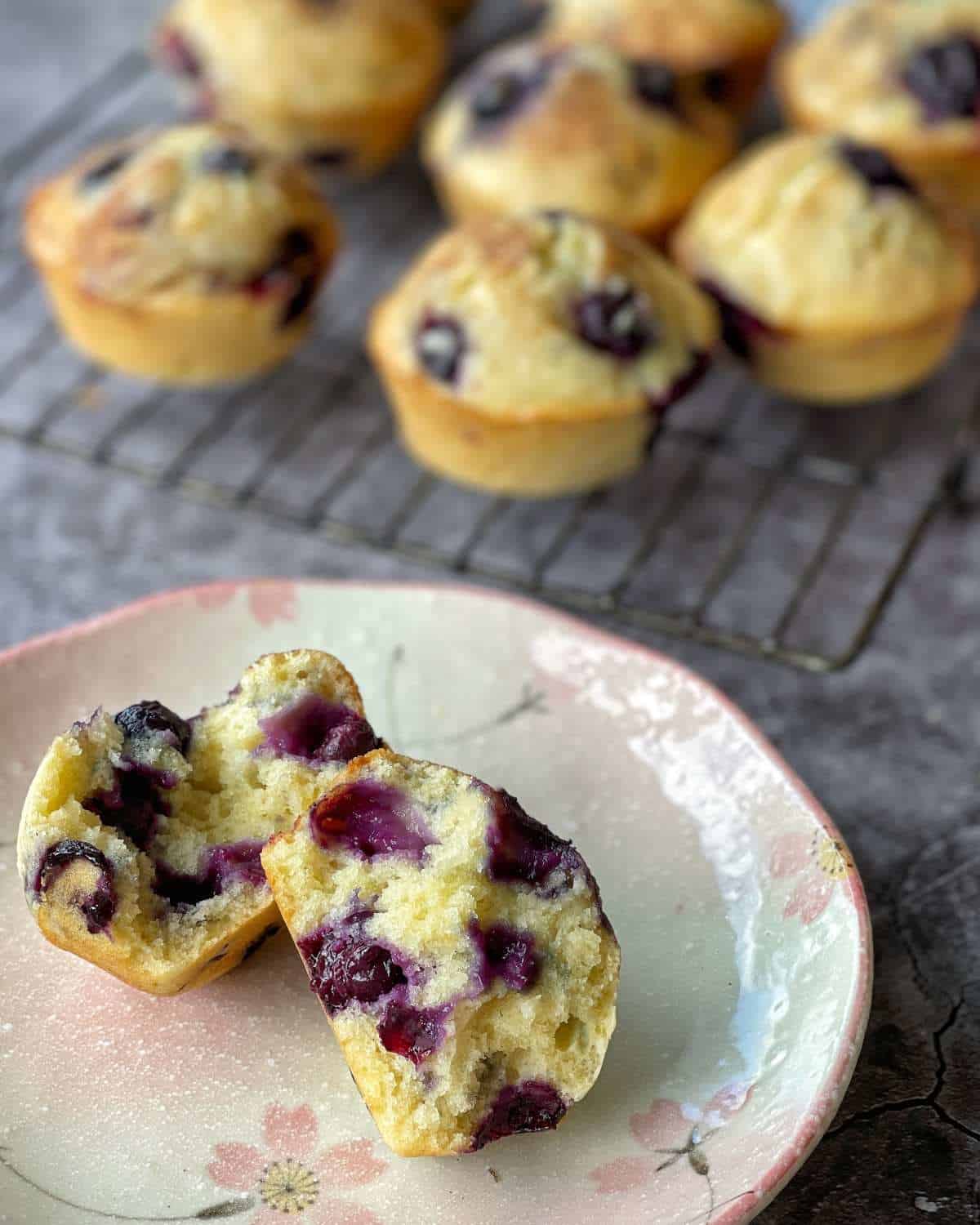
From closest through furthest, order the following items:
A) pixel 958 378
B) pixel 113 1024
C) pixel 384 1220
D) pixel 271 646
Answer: pixel 384 1220 < pixel 113 1024 < pixel 271 646 < pixel 958 378

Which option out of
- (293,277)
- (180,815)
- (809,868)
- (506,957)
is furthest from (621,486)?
(506,957)

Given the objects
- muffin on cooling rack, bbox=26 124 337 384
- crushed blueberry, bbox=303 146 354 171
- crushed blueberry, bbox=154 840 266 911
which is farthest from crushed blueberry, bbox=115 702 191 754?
crushed blueberry, bbox=303 146 354 171

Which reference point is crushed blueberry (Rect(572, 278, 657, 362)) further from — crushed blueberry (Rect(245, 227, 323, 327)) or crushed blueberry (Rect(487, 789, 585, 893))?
crushed blueberry (Rect(487, 789, 585, 893))

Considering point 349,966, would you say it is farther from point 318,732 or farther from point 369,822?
point 318,732

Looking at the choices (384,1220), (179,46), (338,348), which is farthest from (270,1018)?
(179,46)

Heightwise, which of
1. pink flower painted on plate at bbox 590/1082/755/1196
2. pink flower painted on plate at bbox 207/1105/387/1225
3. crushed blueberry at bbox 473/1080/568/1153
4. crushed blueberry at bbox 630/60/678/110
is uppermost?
pink flower painted on plate at bbox 207/1105/387/1225

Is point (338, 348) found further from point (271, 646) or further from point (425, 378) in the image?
point (271, 646)
